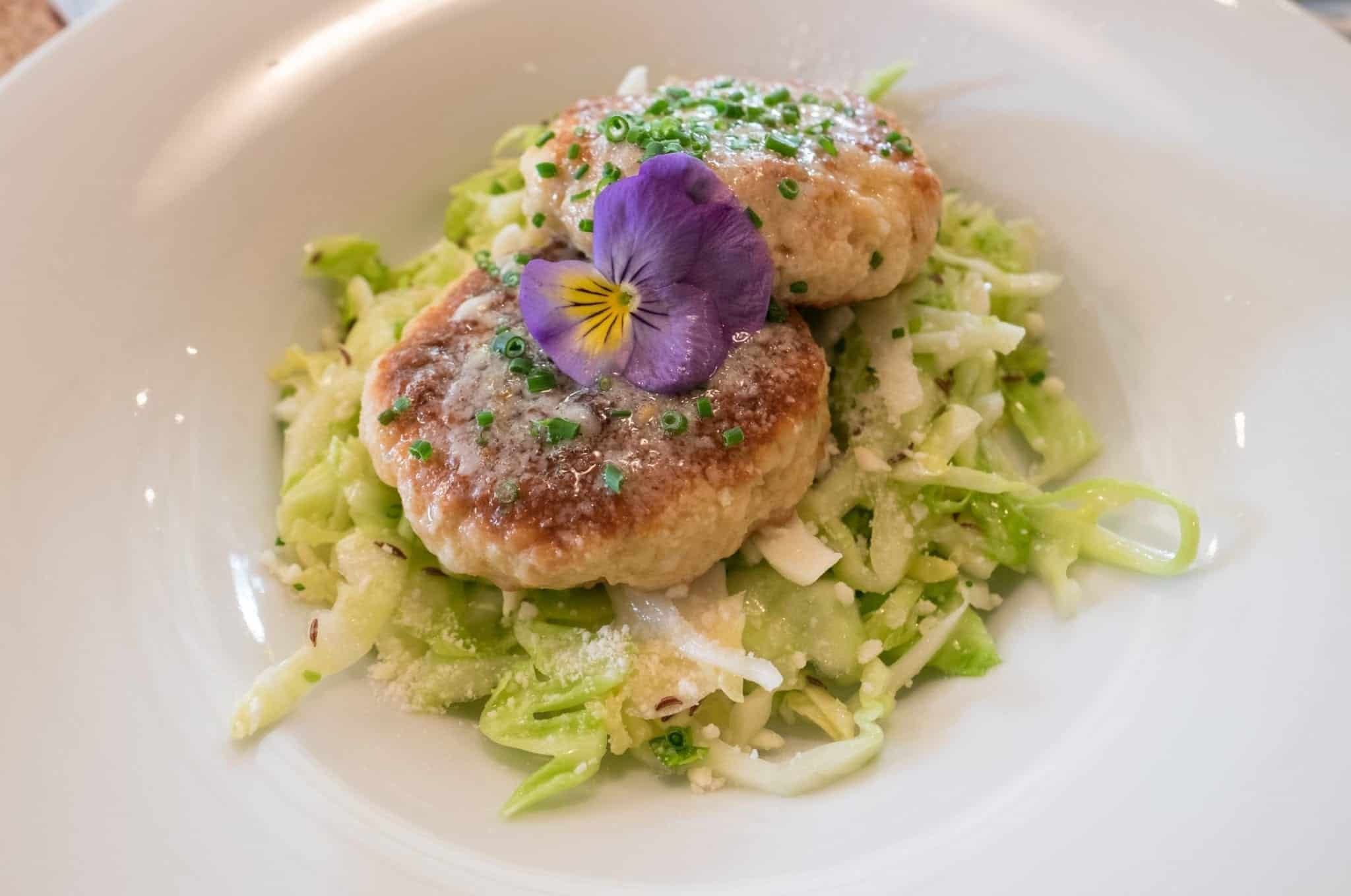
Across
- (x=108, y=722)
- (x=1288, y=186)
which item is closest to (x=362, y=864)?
(x=108, y=722)

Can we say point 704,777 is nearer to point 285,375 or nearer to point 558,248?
point 558,248

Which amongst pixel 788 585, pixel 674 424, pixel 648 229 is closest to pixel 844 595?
pixel 788 585

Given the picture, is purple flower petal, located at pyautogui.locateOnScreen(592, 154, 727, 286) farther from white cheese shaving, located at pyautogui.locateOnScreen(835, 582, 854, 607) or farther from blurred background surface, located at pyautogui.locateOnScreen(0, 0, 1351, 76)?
blurred background surface, located at pyautogui.locateOnScreen(0, 0, 1351, 76)

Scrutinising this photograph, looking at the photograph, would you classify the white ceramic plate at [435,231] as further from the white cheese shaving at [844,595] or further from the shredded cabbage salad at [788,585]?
the white cheese shaving at [844,595]

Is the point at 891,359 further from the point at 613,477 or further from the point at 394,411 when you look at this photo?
the point at 394,411

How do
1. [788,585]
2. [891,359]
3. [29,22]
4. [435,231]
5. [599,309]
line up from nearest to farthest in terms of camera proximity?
[599,309] < [788,585] < [891,359] < [435,231] < [29,22]

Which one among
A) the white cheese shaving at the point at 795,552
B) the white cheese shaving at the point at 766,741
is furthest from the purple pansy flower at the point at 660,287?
the white cheese shaving at the point at 766,741

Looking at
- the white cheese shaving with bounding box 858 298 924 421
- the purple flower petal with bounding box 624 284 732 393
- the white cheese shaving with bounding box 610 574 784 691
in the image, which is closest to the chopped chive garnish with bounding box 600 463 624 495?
the purple flower petal with bounding box 624 284 732 393
